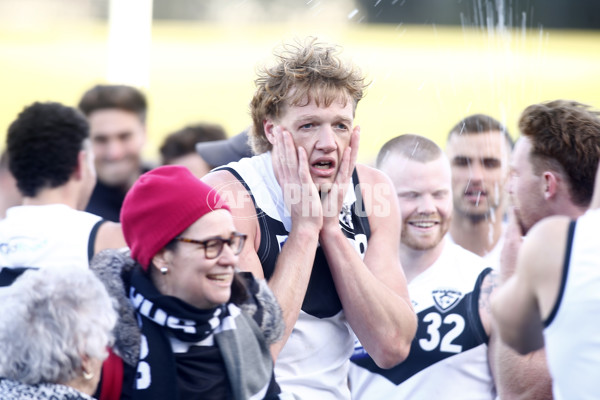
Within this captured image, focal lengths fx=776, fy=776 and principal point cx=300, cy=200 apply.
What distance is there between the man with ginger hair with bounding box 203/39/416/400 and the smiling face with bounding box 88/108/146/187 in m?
2.23

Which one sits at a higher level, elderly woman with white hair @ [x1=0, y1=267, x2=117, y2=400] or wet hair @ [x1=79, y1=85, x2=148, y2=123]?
wet hair @ [x1=79, y1=85, x2=148, y2=123]

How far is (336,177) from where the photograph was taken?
2537 millimetres

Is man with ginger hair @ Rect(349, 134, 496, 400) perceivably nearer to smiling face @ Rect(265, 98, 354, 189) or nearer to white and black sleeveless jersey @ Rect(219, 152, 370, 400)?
white and black sleeveless jersey @ Rect(219, 152, 370, 400)

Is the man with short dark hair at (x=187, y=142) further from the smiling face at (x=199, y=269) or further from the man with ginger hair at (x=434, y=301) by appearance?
the smiling face at (x=199, y=269)

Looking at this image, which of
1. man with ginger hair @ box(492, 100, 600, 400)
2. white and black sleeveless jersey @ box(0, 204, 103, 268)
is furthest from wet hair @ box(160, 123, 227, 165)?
man with ginger hair @ box(492, 100, 600, 400)

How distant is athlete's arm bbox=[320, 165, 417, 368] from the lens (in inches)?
95.2

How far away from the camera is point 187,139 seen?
16.1 feet

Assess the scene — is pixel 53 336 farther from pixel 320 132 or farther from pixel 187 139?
pixel 187 139

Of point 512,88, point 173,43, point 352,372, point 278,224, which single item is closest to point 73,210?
point 278,224

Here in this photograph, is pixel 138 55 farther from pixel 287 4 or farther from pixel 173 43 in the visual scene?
pixel 287 4

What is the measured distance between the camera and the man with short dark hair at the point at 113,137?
4.62m

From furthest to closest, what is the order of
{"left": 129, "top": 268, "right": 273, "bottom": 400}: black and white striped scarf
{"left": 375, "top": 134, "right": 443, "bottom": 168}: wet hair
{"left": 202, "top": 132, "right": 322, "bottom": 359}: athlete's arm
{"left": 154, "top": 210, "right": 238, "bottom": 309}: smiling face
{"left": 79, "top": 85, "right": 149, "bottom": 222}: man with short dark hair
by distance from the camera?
{"left": 79, "top": 85, "right": 149, "bottom": 222}: man with short dark hair < {"left": 375, "top": 134, "right": 443, "bottom": 168}: wet hair < {"left": 202, "top": 132, "right": 322, "bottom": 359}: athlete's arm < {"left": 154, "top": 210, "right": 238, "bottom": 309}: smiling face < {"left": 129, "top": 268, "right": 273, "bottom": 400}: black and white striped scarf

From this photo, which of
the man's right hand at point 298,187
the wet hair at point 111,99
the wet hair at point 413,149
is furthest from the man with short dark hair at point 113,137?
A: the man's right hand at point 298,187

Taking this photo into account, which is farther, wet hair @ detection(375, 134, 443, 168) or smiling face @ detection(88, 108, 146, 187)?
smiling face @ detection(88, 108, 146, 187)
